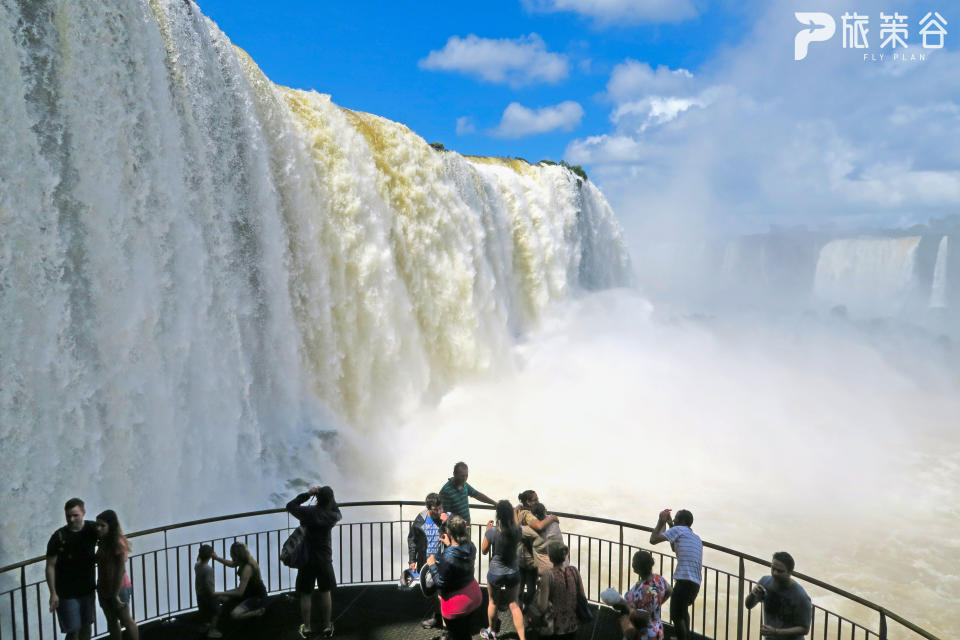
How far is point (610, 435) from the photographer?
61.4ft

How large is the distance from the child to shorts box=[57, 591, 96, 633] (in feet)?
2.89

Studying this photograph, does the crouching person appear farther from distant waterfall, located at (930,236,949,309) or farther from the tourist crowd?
distant waterfall, located at (930,236,949,309)

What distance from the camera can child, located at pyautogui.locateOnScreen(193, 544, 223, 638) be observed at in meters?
6.36

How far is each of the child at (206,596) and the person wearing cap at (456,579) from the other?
231cm

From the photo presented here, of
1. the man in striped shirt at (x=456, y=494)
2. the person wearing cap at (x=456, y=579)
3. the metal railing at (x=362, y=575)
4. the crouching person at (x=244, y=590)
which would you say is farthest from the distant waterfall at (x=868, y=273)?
the crouching person at (x=244, y=590)

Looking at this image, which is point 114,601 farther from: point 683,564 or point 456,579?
point 683,564

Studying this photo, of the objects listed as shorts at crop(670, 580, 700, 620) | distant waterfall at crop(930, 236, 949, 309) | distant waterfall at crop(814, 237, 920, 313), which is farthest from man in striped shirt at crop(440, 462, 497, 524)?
distant waterfall at crop(814, 237, 920, 313)

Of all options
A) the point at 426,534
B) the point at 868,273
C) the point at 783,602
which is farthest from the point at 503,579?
the point at 868,273

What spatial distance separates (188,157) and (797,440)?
16858mm

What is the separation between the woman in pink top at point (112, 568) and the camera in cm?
558

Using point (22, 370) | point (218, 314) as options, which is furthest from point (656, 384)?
point (22, 370)

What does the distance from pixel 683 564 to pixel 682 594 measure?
0.28 meters

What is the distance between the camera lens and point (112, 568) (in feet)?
18.5

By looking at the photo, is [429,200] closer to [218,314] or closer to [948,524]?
[218,314]
